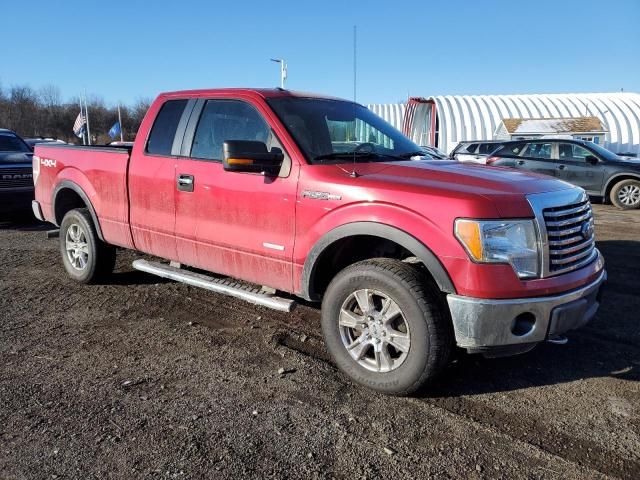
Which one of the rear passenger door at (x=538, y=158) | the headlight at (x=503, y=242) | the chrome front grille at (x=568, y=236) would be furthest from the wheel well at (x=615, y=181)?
the headlight at (x=503, y=242)

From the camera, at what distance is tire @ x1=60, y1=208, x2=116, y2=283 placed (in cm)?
555

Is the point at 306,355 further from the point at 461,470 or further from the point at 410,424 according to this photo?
the point at 461,470

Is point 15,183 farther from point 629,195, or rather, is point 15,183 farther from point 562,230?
point 629,195

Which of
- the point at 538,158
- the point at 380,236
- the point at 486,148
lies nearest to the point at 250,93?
the point at 380,236

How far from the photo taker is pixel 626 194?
12969 millimetres

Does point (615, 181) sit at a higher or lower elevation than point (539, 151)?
lower

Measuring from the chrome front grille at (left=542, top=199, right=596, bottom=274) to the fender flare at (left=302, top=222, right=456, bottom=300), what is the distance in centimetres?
65

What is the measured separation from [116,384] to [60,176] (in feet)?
10.7

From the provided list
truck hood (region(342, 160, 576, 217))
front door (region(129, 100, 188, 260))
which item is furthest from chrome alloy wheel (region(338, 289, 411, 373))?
front door (region(129, 100, 188, 260))

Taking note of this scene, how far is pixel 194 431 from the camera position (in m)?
2.90

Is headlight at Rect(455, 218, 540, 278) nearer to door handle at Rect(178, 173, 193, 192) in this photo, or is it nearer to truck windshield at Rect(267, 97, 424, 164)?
truck windshield at Rect(267, 97, 424, 164)

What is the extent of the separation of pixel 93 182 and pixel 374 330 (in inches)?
139

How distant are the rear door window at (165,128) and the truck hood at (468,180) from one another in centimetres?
193

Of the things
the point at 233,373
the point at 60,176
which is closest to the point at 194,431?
the point at 233,373
